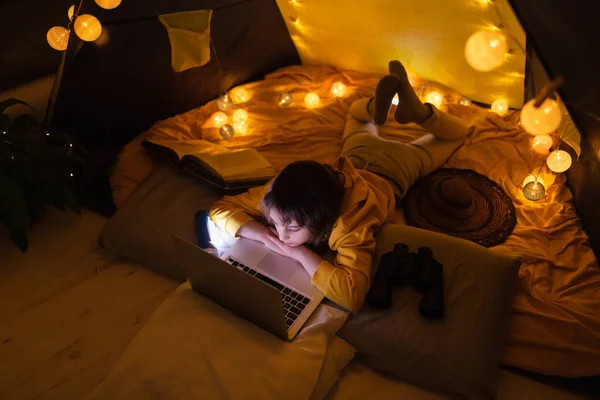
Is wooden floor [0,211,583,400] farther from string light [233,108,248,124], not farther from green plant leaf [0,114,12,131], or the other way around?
string light [233,108,248,124]

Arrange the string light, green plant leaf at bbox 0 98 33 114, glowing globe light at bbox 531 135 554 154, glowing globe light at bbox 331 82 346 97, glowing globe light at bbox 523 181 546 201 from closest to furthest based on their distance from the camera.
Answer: green plant leaf at bbox 0 98 33 114
glowing globe light at bbox 523 181 546 201
glowing globe light at bbox 531 135 554 154
the string light
glowing globe light at bbox 331 82 346 97

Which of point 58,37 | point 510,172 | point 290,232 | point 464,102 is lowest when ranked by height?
point 510,172

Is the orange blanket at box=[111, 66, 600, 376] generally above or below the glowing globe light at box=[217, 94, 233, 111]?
below

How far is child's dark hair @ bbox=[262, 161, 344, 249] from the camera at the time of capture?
1195 mm

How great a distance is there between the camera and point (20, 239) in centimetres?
145

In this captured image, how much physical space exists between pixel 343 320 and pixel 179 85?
1151 mm

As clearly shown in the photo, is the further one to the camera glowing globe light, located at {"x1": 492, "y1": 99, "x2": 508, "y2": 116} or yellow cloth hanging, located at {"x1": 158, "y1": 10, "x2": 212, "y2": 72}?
glowing globe light, located at {"x1": 492, "y1": 99, "x2": 508, "y2": 116}

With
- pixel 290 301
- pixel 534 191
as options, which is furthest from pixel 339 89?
pixel 290 301

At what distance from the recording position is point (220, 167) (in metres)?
1.57

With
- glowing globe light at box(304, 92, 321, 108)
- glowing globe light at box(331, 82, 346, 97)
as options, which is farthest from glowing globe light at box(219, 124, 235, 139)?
glowing globe light at box(331, 82, 346, 97)

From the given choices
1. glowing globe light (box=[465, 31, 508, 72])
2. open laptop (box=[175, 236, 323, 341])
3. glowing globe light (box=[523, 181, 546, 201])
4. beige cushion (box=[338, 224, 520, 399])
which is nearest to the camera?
open laptop (box=[175, 236, 323, 341])

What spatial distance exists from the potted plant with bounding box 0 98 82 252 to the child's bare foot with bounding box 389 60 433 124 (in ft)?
3.43

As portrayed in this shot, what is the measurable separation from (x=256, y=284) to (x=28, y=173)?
89cm

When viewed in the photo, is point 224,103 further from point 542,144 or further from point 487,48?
point 542,144
